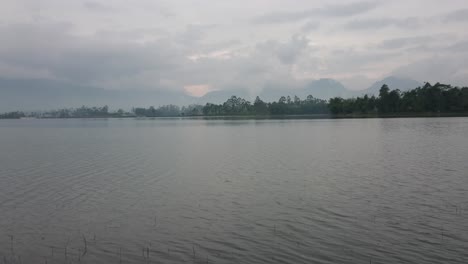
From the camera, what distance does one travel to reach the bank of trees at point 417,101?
133 metres

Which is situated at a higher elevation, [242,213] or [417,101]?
[417,101]

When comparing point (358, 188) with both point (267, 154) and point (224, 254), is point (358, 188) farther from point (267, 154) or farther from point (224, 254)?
point (267, 154)

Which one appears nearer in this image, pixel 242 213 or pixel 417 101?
pixel 242 213

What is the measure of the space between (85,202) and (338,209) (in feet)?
35.8

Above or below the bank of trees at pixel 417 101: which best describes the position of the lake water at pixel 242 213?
below

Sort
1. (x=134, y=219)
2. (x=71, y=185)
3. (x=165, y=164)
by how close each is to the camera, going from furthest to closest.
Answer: (x=165, y=164) < (x=71, y=185) < (x=134, y=219)

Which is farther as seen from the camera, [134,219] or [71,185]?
[71,185]

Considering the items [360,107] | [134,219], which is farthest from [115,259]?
[360,107]

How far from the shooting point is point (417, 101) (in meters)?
138

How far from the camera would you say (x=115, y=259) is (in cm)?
1129

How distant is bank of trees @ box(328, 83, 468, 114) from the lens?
13288 cm

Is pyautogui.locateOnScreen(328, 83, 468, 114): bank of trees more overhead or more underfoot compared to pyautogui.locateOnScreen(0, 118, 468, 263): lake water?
more overhead

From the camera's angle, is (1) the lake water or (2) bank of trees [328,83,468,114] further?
(2) bank of trees [328,83,468,114]

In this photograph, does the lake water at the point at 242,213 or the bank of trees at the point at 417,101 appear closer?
the lake water at the point at 242,213
